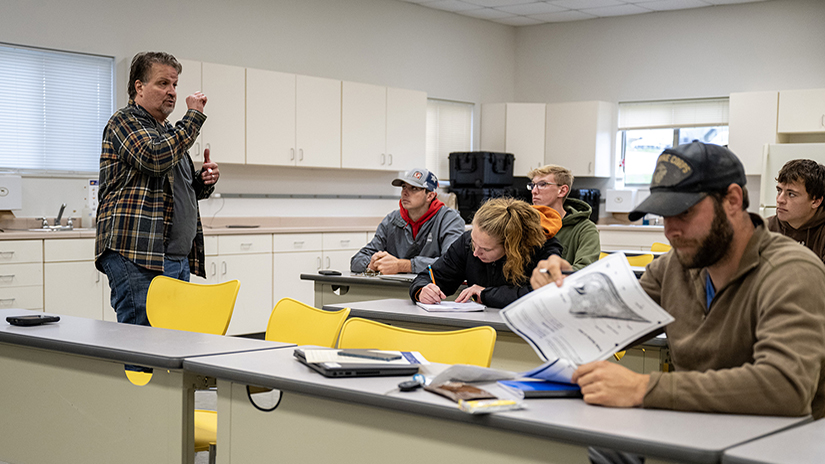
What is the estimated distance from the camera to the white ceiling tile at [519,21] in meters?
8.73

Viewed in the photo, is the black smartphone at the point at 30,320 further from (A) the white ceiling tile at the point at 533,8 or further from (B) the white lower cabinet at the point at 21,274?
(A) the white ceiling tile at the point at 533,8

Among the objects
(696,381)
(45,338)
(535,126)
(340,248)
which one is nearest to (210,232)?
(340,248)

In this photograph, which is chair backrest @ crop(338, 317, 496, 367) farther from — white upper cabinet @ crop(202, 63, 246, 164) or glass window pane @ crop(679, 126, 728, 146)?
glass window pane @ crop(679, 126, 728, 146)

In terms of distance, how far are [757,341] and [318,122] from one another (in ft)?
18.8

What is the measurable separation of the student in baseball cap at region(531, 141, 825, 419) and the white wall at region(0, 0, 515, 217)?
525 cm

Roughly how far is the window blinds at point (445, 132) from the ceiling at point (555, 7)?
3.44 feet

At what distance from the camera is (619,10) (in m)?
8.27

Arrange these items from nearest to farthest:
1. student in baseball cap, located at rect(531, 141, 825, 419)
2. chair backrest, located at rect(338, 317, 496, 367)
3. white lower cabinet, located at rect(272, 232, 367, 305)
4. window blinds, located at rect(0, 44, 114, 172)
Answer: student in baseball cap, located at rect(531, 141, 825, 419)
chair backrest, located at rect(338, 317, 496, 367)
window blinds, located at rect(0, 44, 114, 172)
white lower cabinet, located at rect(272, 232, 367, 305)

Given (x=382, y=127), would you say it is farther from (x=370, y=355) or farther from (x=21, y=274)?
(x=370, y=355)

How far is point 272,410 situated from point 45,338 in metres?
0.86

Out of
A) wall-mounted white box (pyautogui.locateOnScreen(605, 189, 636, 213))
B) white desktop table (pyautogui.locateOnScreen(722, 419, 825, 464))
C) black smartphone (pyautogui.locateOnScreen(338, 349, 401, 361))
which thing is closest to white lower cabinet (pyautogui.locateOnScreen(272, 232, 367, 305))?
wall-mounted white box (pyautogui.locateOnScreen(605, 189, 636, 213))

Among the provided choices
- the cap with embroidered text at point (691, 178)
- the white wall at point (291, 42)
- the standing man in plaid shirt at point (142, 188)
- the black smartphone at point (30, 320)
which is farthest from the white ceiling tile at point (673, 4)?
the black smartphone at point (30, 320)

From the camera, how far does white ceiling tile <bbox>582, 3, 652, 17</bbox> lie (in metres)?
8.12

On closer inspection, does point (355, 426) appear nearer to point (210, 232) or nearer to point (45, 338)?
point (45, 338)
